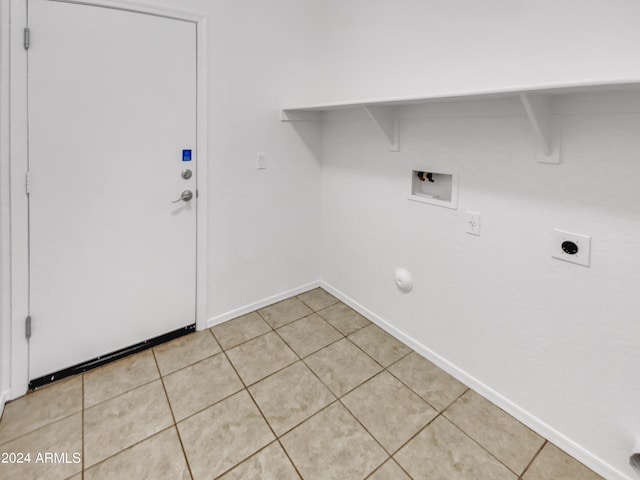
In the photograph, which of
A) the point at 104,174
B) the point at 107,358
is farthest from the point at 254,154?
the point at 107,358

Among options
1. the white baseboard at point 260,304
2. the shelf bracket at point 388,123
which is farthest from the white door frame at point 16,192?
the shelf bracket at point 388,123

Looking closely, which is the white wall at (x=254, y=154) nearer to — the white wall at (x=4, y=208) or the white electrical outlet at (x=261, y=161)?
the white electrical outlet at (x=261, y=161)

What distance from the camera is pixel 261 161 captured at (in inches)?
94.8

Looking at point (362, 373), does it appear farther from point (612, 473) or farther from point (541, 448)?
point (612, 473)

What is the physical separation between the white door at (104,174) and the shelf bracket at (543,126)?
5.76 ft

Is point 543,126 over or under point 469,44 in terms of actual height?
under

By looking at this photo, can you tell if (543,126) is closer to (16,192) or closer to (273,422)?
(273,422)

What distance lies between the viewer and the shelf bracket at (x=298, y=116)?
2.44 m

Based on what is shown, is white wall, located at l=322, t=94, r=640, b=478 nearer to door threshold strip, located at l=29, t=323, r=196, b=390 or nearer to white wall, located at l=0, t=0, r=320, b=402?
white wall, located at l=0, t=0, r=320, b=402

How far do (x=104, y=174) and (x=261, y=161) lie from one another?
963mm

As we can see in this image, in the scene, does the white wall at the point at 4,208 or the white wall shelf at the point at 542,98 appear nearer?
the white wall shelf at the point at 542,98

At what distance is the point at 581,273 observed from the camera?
1.35m

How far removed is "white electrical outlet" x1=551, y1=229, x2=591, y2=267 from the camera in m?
1.32

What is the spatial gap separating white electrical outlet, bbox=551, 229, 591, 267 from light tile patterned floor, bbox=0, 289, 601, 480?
2.71 feet
